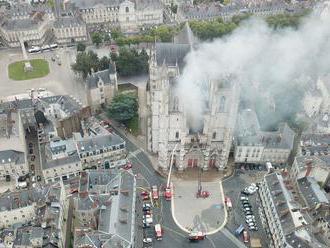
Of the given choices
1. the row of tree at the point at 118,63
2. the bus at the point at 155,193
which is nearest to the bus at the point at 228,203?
the bus at the point at 155,193

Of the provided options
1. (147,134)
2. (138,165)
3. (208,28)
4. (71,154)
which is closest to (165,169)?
(138,165)

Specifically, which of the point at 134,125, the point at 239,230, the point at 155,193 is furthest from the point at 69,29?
the point at 239,230

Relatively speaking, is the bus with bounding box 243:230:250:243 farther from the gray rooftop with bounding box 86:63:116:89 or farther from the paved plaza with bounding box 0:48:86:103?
the paved plaza with bounding box 0:48:86:103

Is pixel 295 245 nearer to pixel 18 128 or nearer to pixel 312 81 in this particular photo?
pixel 312 81

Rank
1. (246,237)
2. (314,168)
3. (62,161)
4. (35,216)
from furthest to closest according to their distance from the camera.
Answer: (62,161) → (314,168) → (246,237) → (35,216)

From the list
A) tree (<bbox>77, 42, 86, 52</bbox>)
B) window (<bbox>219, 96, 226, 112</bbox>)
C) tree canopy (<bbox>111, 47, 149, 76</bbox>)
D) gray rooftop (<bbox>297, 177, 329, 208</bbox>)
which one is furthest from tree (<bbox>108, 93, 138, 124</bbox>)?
gray rooftop (<bbox>297, 177, 329, 208</bbox>)

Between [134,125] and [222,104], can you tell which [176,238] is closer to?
[222,104]
